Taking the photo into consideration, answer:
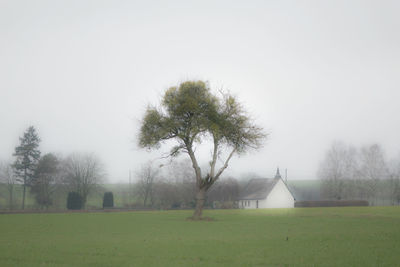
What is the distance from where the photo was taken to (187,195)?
85.6 metres

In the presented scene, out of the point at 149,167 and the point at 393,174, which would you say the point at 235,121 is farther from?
the point at 393,174

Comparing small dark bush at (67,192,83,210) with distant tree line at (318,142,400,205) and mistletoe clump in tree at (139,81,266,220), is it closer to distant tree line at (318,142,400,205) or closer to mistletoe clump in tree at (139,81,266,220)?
mistletoe clump in tree at (139,81,266,220)

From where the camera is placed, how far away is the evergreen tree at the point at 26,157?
245 feet

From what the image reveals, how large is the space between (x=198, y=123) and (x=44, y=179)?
161 ft

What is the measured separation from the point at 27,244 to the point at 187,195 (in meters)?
70.2

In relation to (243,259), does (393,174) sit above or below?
above

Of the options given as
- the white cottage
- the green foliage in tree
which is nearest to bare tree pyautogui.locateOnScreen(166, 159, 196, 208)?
the white cottage

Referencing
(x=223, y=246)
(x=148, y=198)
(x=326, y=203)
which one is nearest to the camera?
(x=223, y=246)

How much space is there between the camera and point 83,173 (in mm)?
85562

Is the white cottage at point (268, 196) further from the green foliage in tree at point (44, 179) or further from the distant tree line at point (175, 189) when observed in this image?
the green foliage in tree at point (44, 179)

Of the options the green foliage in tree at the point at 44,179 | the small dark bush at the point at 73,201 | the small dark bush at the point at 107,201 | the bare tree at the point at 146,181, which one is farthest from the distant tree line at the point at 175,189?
the green foliage in tree at the point at 44,179

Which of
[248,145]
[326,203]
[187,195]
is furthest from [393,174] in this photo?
[248,145]

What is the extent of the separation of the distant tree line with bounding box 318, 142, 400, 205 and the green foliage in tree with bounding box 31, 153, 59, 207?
64.3 meters

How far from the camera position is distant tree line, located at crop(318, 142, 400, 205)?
300 feet
